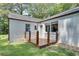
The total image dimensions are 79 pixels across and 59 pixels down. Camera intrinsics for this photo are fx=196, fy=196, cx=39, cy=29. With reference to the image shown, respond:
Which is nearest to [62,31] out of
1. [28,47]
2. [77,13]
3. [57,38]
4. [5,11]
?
[57,38]

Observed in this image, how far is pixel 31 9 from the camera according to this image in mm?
4871

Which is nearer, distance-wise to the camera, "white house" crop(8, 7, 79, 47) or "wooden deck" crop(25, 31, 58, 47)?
"white house" crop(8, 7, 79, 47)

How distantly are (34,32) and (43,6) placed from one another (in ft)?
2.37

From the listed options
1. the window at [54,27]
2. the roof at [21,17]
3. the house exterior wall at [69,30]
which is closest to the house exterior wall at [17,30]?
the roof at [21,17]

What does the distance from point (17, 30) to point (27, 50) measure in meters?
0.61

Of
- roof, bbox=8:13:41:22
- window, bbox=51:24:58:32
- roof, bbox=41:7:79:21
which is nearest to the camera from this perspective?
roof, bbox=41:7:79:21

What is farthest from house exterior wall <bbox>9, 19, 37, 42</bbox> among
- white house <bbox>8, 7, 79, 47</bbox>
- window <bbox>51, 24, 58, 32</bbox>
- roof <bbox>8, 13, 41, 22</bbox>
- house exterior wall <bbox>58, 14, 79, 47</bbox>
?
house exterior wall <bbox>58, 14, 79, 47</bbox>

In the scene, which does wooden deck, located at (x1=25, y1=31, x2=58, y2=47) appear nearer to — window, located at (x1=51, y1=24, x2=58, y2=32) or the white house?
the white house

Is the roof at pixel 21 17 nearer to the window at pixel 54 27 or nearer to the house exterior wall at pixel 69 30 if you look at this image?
the window at pixel 54 27

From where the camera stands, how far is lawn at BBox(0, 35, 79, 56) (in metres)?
4.82

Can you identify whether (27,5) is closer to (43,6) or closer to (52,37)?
(43,6)

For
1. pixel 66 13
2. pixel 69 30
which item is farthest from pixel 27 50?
pixel 66 13

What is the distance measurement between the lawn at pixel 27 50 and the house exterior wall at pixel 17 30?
0.17 metres

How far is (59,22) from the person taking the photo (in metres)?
5.12
